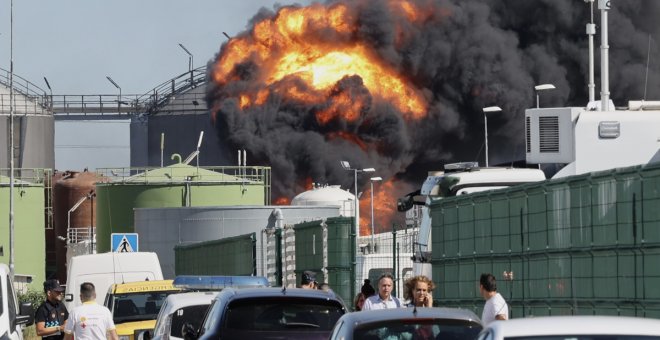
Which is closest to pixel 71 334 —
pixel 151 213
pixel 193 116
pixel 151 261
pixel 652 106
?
pixel 652 106

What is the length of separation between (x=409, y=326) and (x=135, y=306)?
14.5 m

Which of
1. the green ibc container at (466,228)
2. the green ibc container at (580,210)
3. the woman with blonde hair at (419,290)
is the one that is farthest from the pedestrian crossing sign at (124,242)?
the green ibc container at (580,210)

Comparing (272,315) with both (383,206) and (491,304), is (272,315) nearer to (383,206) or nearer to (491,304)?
(491,304)

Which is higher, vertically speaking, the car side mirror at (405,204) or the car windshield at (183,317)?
the car side mirror at (405,204)

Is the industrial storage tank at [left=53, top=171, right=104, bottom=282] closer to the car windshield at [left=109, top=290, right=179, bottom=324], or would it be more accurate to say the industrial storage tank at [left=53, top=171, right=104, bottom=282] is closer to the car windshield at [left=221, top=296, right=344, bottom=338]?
the car windshield at [left=109, top=290, right=179, bottom=324]

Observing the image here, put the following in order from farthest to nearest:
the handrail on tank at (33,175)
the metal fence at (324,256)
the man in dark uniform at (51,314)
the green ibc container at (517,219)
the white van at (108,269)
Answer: the handrail on tank at (33,175)
the white van at (108,269)
the metal fence at (324,256)
the man in dark uniform at (51,314)
the green ibc container at (517,219)

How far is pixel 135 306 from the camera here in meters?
26.7

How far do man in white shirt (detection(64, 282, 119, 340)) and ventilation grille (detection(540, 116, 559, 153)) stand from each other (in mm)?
10596

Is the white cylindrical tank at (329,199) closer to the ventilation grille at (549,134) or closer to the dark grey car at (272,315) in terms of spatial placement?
the ventilation grille at (549,134)

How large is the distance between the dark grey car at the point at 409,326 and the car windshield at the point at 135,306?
13.9 metres

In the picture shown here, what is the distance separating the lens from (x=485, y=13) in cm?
9075

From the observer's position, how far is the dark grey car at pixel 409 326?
496 inches

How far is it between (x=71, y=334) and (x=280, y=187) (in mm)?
72756

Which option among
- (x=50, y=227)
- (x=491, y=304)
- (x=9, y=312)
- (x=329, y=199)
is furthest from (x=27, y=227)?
(x=491, y=304)
